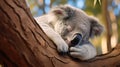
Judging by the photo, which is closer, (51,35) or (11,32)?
(11,32)

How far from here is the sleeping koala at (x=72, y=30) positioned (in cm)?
217

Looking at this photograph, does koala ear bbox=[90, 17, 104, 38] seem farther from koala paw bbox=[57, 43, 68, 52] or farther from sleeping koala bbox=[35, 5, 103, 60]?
koala paw bbox=[57, 43, 68, 52]

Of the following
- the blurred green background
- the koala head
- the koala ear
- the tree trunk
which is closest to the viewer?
the tree trunk

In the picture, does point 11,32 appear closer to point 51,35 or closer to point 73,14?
point 51,35

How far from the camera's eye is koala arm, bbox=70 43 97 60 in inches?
84.9

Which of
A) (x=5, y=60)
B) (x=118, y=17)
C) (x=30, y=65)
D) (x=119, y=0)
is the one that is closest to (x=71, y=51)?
(x=30, y=65)

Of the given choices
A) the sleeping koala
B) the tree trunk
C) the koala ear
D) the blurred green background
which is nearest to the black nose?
the sleeping koala

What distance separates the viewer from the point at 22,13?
1887 mm

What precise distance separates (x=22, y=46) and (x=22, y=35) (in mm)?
63

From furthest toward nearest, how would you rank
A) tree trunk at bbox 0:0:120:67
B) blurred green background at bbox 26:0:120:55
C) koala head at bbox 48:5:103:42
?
1. blurred green background at bbox 26:0:120:55
2. koala head at bbox 48:5:103:42
3. tree trunk at bbox 0:0:120:67

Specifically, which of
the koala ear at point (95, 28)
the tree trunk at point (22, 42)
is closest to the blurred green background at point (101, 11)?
the koala ear at point (95, 28)

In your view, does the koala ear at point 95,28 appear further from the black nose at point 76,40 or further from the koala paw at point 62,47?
the koala paw at point 62,47

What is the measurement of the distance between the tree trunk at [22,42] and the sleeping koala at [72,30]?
0.28 ft

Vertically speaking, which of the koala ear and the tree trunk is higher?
the tree trunk
